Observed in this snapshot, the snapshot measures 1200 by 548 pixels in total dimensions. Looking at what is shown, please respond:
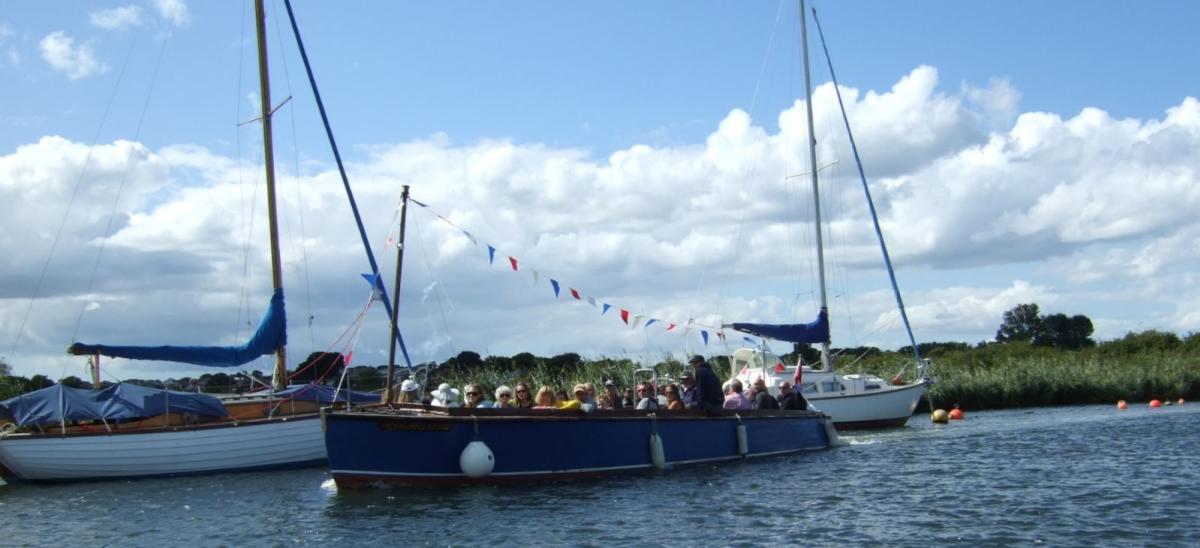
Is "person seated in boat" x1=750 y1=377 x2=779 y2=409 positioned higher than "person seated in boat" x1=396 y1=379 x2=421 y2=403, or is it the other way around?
"person seated in boat" x1=396 y1=379 x2=421 y2=403

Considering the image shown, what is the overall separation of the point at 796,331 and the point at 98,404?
61.8 ft

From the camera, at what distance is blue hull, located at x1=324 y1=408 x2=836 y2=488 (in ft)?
57.9

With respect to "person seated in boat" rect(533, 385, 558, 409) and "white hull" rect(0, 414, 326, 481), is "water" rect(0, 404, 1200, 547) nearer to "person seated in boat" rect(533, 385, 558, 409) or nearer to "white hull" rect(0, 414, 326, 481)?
"white hull" rect(0, 414, 326, 481)

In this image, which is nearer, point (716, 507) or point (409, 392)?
point (716, 507)

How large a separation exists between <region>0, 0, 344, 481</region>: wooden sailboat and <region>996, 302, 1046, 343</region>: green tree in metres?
87.9

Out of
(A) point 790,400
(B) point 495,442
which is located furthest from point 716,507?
Answer: (A) point 790,400

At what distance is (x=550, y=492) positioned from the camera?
58.3 ft

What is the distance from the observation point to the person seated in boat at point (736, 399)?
76.0ft

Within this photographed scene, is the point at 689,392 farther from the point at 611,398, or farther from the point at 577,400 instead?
the point at 577,400

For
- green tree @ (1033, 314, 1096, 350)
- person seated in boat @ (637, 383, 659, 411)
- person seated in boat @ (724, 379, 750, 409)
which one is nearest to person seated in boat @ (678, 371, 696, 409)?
person seated in boat @ (637, 383, 659, 411)

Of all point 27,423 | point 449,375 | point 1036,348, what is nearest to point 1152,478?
point 27,423

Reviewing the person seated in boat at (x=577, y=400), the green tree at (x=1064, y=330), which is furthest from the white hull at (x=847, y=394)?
the green tree at (x=1064, y=330)

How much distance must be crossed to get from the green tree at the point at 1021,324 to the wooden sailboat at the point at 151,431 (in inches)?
3459

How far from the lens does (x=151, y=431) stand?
2333 cm
